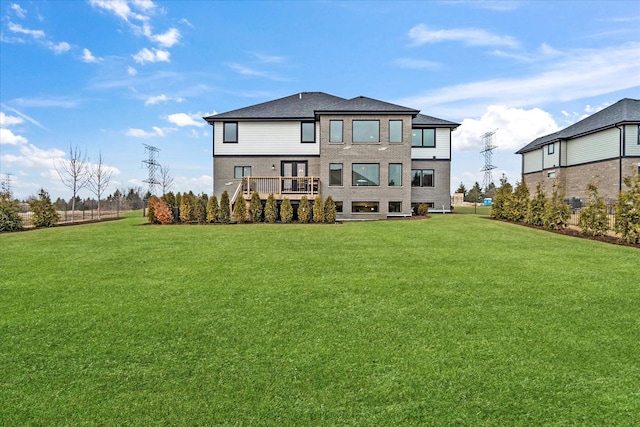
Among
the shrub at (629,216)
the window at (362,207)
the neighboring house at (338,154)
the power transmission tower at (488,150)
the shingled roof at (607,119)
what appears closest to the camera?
the shrub at (629,216)

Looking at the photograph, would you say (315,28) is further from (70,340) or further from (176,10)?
(70,340)

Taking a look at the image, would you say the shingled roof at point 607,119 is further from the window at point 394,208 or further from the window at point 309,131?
the window at point 309,131

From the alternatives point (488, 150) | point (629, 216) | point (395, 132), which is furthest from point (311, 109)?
point (488, 150)

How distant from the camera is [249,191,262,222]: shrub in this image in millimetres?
17531

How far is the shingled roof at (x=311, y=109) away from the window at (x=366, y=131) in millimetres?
715

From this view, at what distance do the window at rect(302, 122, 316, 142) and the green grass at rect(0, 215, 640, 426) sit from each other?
16000mm

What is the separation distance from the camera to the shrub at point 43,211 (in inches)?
677

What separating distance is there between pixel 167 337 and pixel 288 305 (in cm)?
170

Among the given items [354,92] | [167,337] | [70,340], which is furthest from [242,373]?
[354,92]

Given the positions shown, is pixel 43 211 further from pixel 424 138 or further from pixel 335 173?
pixel 424 138

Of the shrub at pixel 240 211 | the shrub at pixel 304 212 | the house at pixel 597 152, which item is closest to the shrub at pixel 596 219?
the house at pixel 597 152

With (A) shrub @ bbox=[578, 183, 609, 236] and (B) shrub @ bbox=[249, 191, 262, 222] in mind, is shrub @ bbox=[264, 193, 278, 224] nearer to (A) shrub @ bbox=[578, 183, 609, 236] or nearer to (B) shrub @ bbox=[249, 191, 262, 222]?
(B) shrub @ bbox=[249, 191, 262, 222]

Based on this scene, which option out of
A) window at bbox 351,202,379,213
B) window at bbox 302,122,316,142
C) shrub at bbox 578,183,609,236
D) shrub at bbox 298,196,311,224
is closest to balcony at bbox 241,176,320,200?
shrub at bbox 298,196,311,224

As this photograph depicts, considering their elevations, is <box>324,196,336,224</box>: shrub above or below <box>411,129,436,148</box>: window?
below
